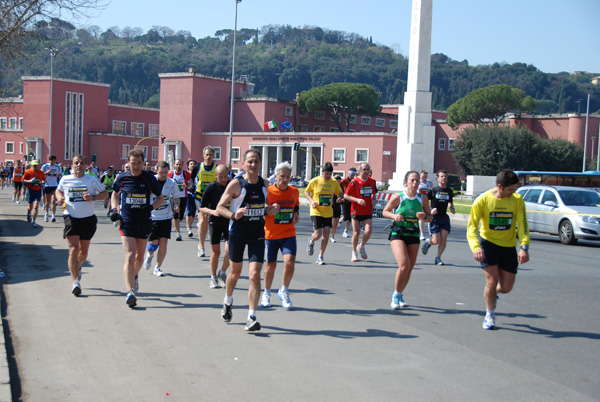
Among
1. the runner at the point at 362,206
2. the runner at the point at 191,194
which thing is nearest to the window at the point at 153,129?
the runner at the point at 191,194

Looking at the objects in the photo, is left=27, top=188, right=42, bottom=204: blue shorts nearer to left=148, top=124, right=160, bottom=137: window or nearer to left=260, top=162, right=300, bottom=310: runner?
left=260, top=162, right=300, bottom=310: runner

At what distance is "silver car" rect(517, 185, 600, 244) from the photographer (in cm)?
1746

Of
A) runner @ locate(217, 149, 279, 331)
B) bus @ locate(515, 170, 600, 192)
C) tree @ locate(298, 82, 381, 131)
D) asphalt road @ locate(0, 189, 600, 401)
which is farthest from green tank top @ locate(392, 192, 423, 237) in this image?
tree @ locate(298, 82, 381, 131)

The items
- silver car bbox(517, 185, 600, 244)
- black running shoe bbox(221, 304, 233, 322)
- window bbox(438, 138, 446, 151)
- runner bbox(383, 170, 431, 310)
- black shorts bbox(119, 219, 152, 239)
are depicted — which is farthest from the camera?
window bbox(438, 138, 446, 151)

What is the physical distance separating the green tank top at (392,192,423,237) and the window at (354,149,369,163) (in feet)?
202

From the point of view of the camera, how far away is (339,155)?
72.3 metres

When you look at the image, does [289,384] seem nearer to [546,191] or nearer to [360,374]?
[360,374]

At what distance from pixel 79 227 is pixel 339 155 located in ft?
211

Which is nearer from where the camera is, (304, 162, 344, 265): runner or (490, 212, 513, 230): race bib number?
(490, 212, 513, 230): race bib number

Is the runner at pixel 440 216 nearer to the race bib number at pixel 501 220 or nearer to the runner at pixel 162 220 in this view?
the runner at pixel 162 220

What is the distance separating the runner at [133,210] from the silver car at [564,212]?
43.5 ft

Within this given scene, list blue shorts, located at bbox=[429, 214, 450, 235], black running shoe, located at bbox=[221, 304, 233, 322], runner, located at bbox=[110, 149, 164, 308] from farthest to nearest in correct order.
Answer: blue shorts, located at bbox=[429, 214, 450, 235] → runner, located at bbox=[110, 149, 164, 308] → black running shoe, located at bbox=[221, 304, 233, 322]

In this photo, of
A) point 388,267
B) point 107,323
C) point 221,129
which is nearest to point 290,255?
point 107,323

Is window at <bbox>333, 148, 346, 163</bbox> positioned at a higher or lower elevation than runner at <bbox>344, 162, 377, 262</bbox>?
higher
